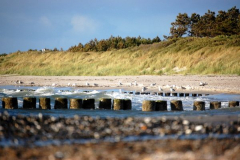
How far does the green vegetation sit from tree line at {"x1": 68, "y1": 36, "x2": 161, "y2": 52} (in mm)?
4643

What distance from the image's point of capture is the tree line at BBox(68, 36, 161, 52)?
5603cm

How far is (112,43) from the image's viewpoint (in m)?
57.4

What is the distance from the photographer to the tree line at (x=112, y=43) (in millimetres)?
56031

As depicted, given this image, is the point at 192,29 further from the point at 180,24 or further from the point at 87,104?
the point at 87,104

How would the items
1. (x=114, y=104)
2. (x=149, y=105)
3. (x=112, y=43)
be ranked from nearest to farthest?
(x=149, y=105), (x=114, y=104), (x=112, y=43)

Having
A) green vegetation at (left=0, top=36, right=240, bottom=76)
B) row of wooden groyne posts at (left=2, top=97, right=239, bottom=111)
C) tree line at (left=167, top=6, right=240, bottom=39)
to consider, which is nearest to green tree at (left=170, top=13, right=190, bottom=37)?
tree line at (left=167, top=6, right=240, bottom=39)

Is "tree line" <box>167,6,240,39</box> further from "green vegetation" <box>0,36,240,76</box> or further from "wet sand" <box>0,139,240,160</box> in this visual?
"wet sand" <box>0,139,240,160</box>

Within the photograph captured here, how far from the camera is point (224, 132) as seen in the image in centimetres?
677

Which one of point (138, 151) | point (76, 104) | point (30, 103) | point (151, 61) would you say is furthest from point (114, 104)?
point (151, 61)

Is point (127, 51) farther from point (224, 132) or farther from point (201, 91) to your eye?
point (224, 132)

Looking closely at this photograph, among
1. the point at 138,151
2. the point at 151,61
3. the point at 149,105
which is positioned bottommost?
the point at 138,151

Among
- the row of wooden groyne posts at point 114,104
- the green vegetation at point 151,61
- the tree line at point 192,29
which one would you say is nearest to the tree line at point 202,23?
the tree line at point 192,29

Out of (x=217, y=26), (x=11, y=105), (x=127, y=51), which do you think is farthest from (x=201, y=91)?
(x=217, y=26)

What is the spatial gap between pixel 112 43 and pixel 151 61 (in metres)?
20.3
